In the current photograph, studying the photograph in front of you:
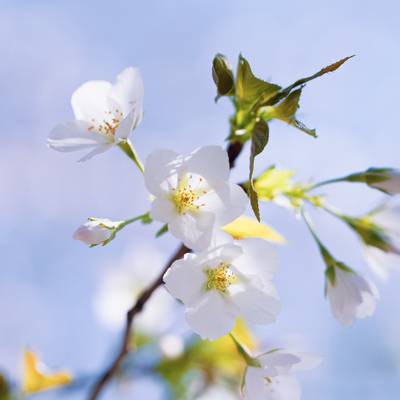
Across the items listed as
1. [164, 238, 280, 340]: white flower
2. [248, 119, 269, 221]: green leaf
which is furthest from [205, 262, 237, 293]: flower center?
[248, 119, 269, 221]: green leaf

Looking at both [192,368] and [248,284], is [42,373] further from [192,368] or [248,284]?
[248,284]

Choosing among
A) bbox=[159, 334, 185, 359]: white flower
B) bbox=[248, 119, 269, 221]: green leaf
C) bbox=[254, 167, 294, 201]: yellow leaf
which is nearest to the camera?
bbox=[248, 119, 269, 221]: green leaf

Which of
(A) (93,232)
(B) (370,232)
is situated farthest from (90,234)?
→ (B) (370,232)

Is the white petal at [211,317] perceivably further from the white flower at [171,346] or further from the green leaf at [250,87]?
the white flower at [171,346]

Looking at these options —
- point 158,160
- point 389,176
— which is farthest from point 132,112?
point 389,176

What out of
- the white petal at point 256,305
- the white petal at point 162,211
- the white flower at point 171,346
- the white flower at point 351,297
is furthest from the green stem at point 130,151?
the white flower at point 171,346

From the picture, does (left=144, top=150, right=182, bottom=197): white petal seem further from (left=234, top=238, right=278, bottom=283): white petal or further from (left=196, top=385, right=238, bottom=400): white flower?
(left=196, top=385, right=238, bottom=400): white flower
